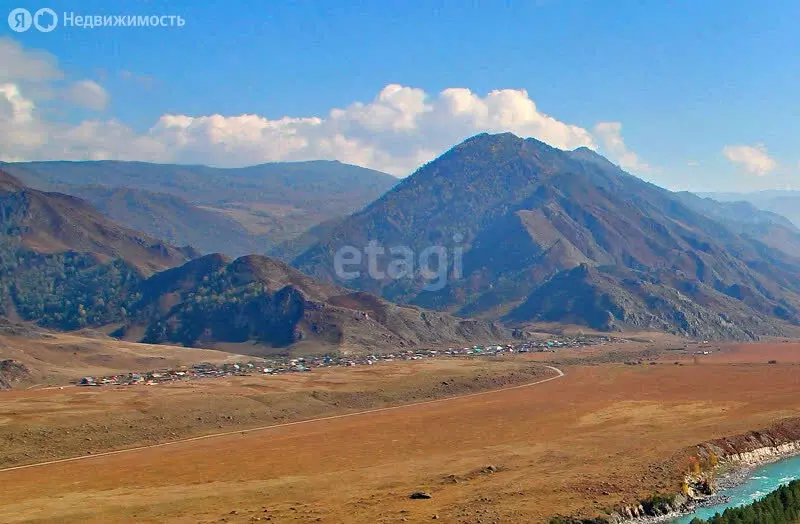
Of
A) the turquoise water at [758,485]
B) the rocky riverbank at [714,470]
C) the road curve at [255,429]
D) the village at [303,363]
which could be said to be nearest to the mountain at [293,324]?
the village at [303,363]

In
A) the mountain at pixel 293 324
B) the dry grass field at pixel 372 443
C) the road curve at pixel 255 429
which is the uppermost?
the mountain at pixel 293 324

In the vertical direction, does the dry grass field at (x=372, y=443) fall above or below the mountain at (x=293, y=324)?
below

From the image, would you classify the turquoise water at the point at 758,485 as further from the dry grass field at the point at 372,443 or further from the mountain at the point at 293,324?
the mountain at the point at 293,324

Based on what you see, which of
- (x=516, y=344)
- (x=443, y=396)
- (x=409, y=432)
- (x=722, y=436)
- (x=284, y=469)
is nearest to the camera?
(x=284, y=469)

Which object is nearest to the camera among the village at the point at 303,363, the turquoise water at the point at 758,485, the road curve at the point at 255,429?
the turquoise water at the point at 758,485

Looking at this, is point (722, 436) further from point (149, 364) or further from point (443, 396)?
point (149, 364)

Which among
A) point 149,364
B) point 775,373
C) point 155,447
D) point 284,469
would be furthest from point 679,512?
point 149,364

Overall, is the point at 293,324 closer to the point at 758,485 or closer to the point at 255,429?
the point at 255,429
